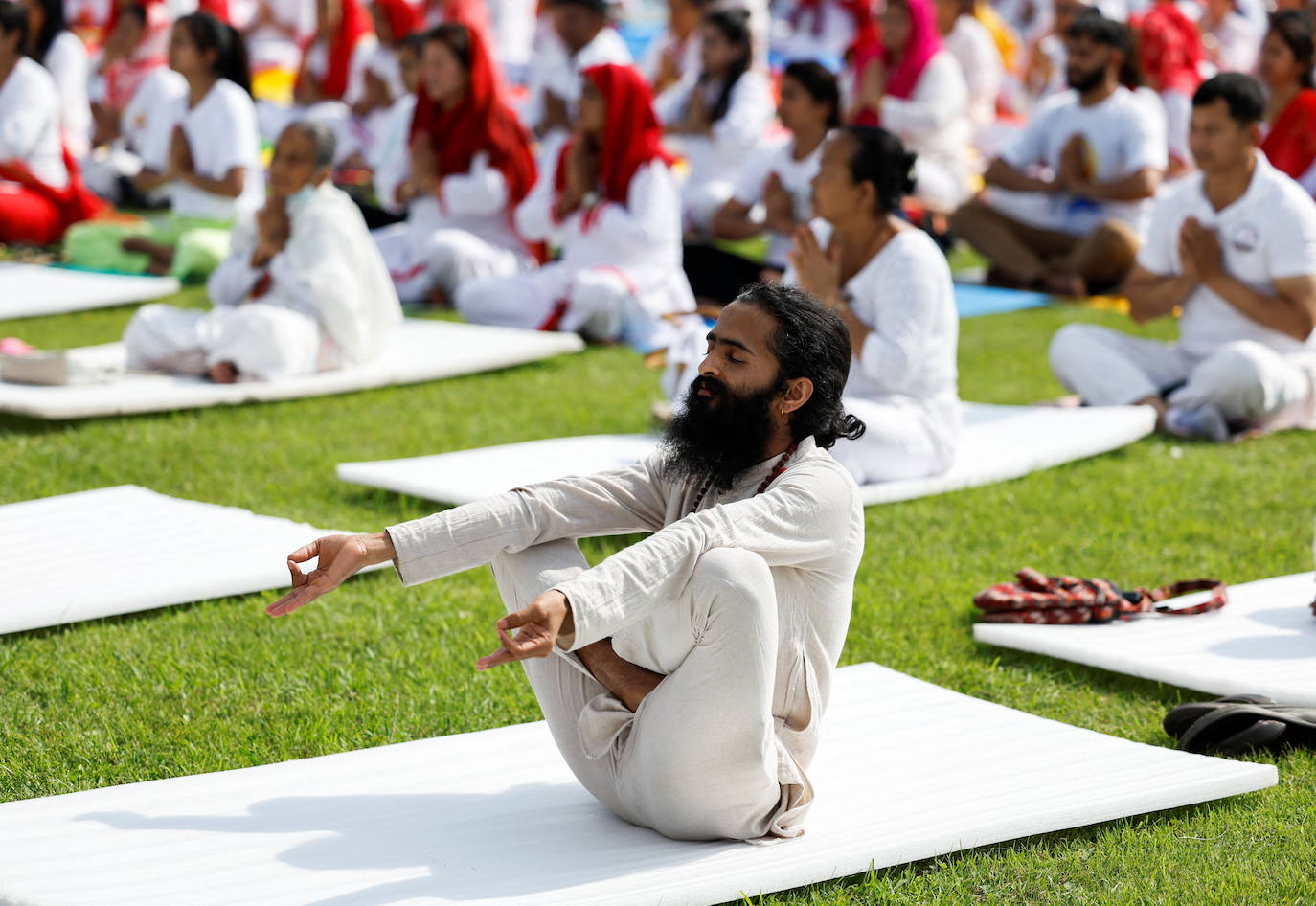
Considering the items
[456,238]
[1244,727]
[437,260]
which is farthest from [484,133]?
[1244,727]

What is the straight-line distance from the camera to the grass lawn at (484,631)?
3215 millimetres

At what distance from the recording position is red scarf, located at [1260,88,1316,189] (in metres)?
9.00

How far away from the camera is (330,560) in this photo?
2988mm

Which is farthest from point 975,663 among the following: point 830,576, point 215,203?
point 215,203

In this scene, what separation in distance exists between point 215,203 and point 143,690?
251 inches

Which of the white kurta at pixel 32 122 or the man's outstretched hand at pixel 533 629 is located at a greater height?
the man's outstretched hand at pixel 533 629

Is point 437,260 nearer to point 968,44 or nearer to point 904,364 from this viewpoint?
point 904,364

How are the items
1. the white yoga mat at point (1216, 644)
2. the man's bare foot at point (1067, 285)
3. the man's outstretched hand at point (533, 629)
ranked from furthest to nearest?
the man's bare foot at point (1067, 285), the white yoga mat at point (1216, 644), the man's outstretched hand at point (533, 629)

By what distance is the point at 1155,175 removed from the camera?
9.68m

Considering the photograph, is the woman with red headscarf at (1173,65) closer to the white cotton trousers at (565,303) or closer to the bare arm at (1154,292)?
the white cotton trousers at (565,303)

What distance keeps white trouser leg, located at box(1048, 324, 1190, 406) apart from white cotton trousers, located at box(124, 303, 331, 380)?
10.1ft

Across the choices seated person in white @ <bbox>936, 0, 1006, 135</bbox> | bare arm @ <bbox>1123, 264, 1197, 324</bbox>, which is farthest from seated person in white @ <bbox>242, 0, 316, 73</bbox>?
bare arm @ <bbox>1123, 264, 1197, 324</bbox>

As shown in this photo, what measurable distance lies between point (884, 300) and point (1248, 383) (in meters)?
1.77

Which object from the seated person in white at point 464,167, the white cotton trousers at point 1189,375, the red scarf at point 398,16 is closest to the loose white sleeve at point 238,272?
the seated person in white at point 464,167
